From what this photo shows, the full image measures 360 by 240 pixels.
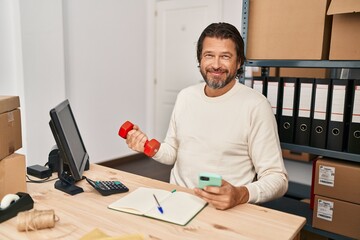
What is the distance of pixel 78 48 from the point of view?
3719 millimetres

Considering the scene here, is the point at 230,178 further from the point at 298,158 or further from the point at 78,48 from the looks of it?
Answer: the point at 78,48

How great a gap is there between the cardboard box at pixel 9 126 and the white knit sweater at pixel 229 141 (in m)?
0.64

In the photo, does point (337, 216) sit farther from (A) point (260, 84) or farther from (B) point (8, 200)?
(B) point (8, 200)

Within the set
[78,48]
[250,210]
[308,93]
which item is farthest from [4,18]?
[250,210]

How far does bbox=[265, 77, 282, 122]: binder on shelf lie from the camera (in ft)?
6.63

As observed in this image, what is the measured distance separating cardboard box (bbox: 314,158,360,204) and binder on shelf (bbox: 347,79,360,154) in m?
0.10

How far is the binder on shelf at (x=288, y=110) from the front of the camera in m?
1.97

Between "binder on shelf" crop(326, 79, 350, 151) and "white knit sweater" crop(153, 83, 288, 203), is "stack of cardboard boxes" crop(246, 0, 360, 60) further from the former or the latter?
"white knit sweater" crop(153, 83, 288, 203)

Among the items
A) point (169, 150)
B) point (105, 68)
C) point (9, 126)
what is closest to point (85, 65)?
point (105, 68)

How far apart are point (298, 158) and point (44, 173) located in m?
1.81

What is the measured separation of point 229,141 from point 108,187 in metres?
0.58

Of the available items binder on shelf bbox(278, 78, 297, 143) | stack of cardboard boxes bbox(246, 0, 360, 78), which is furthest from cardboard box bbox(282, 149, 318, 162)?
stack of cardboard boxes bbox(246, 0, 360, 78)


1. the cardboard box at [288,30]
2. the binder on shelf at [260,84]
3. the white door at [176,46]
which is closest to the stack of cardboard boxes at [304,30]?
the cardboard box at [288,30]

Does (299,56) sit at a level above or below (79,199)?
above
